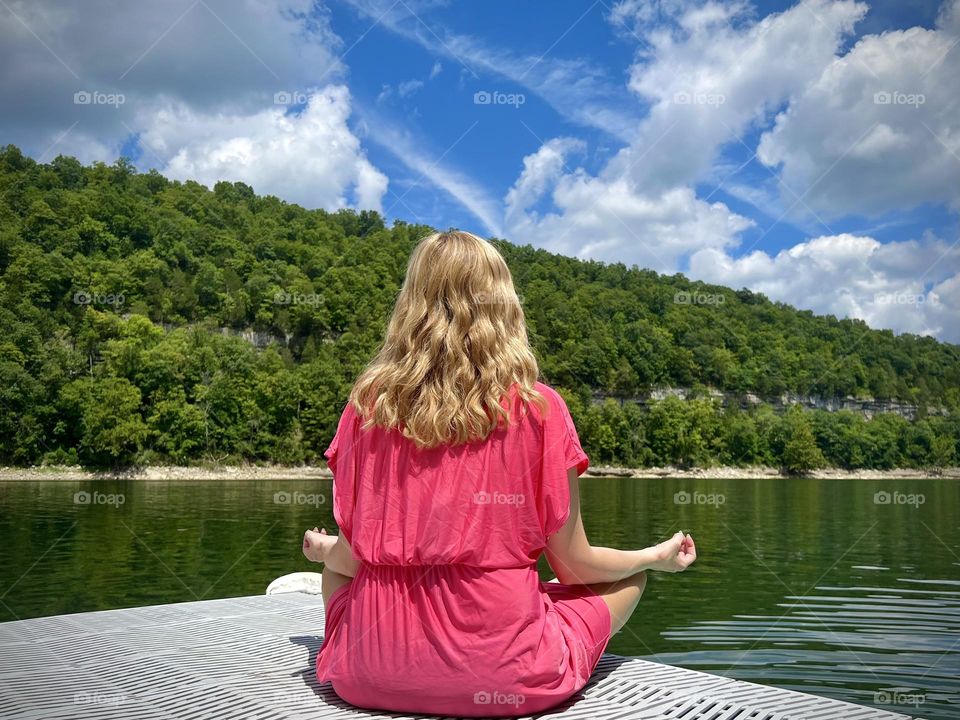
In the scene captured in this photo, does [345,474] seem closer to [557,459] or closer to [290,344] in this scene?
[557,459]

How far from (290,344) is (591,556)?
104 m

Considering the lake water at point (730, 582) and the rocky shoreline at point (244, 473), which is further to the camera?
the rocky shoreline at point (244, 473)

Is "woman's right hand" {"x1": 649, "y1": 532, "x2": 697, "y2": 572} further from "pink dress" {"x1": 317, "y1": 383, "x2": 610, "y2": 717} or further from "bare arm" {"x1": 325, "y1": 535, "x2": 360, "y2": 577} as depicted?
"bare arm" {"x1": 325, "y1": 535, "x2": 360, "y2": 577}

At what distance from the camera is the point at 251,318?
10069 cm

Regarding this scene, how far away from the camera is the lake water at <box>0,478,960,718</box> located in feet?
27.3

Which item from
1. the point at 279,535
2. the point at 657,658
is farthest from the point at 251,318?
the point at 657,658

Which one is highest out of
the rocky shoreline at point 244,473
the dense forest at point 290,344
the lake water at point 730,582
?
the dense forest at point 290,344

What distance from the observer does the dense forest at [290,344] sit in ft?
236

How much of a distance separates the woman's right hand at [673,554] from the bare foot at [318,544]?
1.49 metres

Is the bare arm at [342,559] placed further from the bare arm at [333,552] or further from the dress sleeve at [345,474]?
the dress sleeve at [345,474]

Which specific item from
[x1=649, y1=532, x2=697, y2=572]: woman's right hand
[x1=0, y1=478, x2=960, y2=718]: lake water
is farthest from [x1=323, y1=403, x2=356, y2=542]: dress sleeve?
[x1=0, y1=478, x2=960, y2=718]: lake water

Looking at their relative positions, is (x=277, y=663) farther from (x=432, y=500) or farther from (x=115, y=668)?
(x=432, y=500)

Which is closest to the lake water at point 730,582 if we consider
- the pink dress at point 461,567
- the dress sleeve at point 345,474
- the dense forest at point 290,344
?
the pink dress at point 461,567

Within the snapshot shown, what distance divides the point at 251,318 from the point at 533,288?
40031 millimetres
